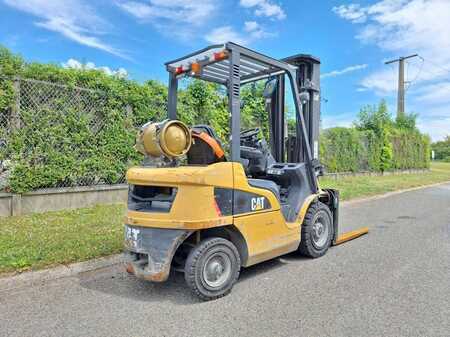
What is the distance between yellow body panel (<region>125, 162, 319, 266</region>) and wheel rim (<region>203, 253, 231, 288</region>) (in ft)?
1.04

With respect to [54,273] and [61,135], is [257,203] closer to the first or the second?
[54,273]

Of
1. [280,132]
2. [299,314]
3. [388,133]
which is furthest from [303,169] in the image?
[388,133]

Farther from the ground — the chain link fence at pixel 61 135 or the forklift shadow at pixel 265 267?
the chain link fence at pixel 61 135

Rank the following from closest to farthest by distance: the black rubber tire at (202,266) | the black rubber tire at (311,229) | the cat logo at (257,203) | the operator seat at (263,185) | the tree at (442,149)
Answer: the black rubber tire at (202,266)
the cat logo at (257,203)
the operator seat at (263,185)
the black rubber tire at (311,229)
the tree at (442,149)

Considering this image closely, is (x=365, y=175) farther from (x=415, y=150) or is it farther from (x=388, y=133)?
(x=415, y=150)

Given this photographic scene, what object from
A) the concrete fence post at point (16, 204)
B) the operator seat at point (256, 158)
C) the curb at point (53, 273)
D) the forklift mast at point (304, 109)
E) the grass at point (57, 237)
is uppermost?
the forklift mast at point (304, 109)

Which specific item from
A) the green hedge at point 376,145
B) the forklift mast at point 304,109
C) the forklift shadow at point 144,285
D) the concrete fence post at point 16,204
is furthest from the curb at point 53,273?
the green hedge at point 376,145

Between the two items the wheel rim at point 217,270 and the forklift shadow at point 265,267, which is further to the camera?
the forklift shadow at point 265,267

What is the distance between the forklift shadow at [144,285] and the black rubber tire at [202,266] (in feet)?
0.48

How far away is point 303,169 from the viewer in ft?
16.3

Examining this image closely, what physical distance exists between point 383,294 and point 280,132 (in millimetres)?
2647

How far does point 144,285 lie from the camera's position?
404 centimetres

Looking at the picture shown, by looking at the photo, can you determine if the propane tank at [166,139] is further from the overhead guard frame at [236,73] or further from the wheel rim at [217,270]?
the wheel rim at [217,270]

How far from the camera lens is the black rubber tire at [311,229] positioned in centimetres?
485
